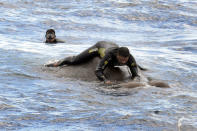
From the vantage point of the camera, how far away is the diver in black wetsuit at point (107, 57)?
437 inches

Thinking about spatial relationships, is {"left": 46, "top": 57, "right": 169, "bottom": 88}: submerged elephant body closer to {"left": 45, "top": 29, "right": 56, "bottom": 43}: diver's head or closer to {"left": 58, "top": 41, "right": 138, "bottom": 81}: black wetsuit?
{"left": 58, "top": 41, "right": 138, "bottom": 81}: black wetsuit

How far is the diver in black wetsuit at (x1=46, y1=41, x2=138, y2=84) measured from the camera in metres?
11.1

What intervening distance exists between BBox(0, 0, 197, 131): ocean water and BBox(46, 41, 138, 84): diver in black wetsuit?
0.50 m

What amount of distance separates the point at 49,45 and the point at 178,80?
688 cm

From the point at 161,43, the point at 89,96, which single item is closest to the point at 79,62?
the point at 89,96

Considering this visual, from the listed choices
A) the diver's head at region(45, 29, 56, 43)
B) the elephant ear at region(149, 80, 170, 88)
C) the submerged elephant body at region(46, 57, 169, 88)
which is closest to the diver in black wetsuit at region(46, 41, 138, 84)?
the submerged elephant body at region(46, 57, 169, 88)

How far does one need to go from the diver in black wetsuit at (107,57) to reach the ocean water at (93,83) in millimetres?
500

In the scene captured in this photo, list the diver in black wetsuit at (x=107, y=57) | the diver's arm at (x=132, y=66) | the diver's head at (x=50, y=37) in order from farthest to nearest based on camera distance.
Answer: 1. the diver's head at (x=50, y=37)
2. the diver's arm at (x=132, y=66)
3. the diver in black wetsuit at (x=107, y=57)

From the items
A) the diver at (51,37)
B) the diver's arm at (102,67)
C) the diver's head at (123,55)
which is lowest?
the diver at (51,37)

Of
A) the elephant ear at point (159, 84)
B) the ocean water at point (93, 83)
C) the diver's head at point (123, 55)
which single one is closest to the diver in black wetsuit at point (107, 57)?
the diver's head at point (123, 55)

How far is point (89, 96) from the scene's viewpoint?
10.2 m

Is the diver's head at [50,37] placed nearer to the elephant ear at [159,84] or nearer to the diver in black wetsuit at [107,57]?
the diver in black wetsuit at [107,57]

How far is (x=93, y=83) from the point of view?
1156 cm

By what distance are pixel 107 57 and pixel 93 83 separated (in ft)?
2.28
